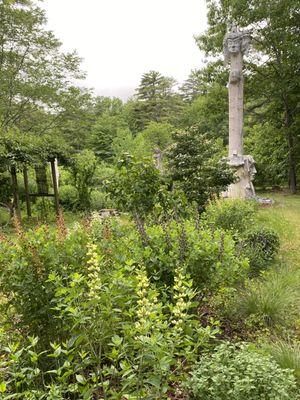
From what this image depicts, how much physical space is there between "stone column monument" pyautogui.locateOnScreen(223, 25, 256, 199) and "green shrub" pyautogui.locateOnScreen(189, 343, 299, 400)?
10.00 m

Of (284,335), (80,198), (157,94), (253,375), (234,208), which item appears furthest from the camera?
(157,94)

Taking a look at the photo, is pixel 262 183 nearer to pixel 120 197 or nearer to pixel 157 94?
pixel 120 197

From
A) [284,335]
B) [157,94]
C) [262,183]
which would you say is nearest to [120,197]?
[284,335]

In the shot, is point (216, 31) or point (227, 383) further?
point (216, 31)

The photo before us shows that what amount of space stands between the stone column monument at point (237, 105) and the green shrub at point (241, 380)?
32.8 ft

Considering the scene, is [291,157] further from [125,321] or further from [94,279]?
[94,279]

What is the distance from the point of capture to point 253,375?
180 centimetres

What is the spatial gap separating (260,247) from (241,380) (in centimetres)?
322

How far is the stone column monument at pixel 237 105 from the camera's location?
1173 centimetres

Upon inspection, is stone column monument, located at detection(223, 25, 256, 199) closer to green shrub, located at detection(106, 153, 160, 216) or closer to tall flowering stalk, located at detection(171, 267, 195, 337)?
green shrub, located at detection(106, 153, 160, 216)

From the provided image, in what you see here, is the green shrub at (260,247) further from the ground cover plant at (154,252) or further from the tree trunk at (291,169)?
the tree trunk at (291,169)

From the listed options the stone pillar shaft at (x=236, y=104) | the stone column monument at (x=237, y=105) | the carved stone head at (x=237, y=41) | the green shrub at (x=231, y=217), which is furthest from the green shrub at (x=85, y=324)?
the carved stone head at (x=237, y=41)

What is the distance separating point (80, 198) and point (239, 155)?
221 inches

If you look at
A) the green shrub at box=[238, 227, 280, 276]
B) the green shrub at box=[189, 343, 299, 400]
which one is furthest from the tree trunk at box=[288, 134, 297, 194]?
the green shrub at box=[189, 343, 299, 400]
